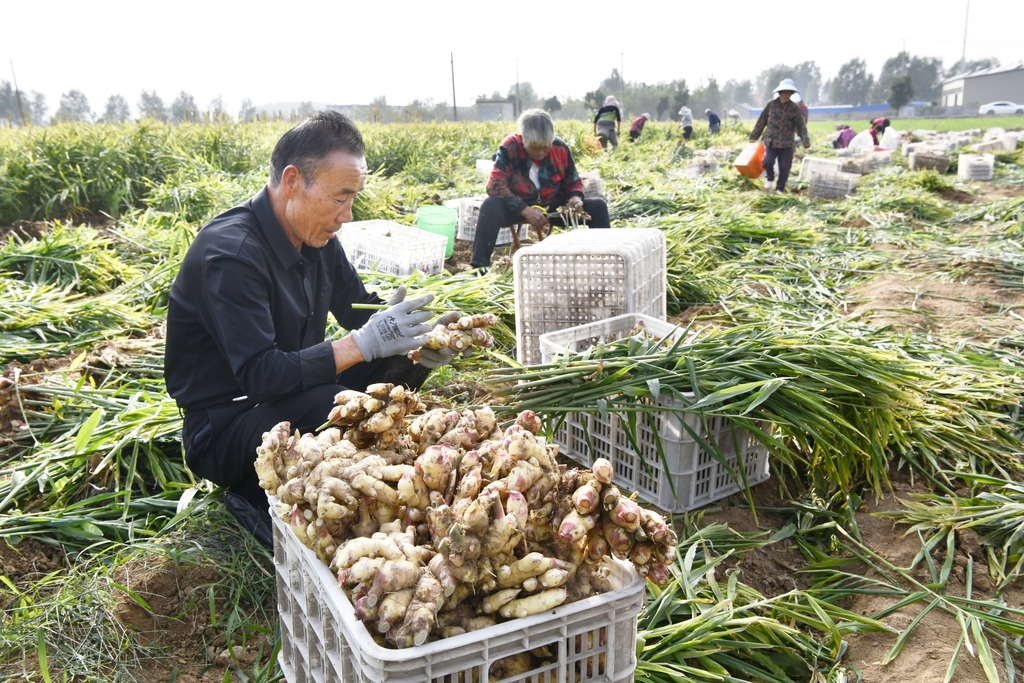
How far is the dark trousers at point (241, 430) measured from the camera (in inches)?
81.1

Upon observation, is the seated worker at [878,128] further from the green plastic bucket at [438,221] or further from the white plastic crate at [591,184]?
the green plastic bucket at [438,221]

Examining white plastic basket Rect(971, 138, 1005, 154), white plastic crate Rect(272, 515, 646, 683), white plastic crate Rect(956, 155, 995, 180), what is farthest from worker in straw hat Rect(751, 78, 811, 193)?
white plastic crate Rect(272, 515, 646, 683)

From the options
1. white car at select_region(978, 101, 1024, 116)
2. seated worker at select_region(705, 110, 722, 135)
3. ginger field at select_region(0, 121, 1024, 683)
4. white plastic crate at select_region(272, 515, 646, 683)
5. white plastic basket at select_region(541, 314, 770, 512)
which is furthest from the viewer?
white car at select_region(978, 101, 1024, 116)

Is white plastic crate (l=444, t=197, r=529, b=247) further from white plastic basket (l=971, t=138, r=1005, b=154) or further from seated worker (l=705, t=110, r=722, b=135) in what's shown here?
seated worker (l=705, t=110, r=722, b=135)

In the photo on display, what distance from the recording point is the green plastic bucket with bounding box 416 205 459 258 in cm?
584

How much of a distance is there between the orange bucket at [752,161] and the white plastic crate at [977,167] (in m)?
3.95

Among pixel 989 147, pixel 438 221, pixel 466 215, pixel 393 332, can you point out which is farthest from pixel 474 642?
pixel 989 147

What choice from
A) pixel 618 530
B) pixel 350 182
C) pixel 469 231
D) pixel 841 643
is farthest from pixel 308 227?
pixel 469 231

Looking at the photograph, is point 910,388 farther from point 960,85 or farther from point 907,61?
point 907,61

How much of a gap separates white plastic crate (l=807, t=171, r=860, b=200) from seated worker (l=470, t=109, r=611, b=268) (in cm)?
601

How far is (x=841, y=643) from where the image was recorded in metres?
1.76

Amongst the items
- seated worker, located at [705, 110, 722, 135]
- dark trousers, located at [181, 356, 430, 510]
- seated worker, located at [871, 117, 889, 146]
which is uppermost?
seated worker, located at [705, 110, 722, 135]

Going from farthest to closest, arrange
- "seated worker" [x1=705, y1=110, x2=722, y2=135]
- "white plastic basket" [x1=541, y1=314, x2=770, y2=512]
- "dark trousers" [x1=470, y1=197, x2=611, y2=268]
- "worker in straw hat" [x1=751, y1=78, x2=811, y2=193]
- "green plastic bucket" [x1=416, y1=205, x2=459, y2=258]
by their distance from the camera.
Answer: "seated worker" [x1=705, y1=110, x2=722, y2=135] → "worker in straw hat" [x1=751, y1=78, x2=811, y2=193] → "green plastic bucket" [x1=416, y1=205, x2=459, y2=258] → "dark trousers" [x1=470, y1=197, x2=611, y2=268] → "white plastic basket" [x1=541, y1=314, x2=770, y2=512]

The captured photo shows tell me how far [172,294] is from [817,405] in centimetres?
194
